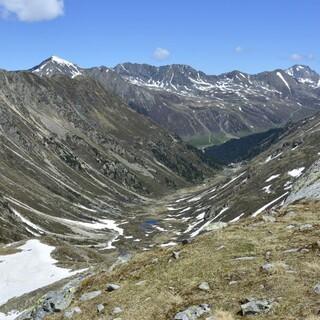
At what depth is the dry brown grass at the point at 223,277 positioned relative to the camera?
24766 mm

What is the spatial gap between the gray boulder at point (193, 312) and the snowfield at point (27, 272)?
139 feet

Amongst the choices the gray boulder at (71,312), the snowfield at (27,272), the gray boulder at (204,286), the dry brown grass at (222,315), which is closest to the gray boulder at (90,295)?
the gray boulder at (71,312)

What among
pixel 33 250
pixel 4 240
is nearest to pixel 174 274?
pixel 33 250

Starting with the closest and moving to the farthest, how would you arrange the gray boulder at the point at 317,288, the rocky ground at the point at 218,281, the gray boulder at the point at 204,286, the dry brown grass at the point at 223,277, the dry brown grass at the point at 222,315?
the dry brown grass at the point at 222,315 < the gray boulder at the point at 317,288 < the rocky ground at the point at 218,281 < the dry brown grass at the point at 223,277 < the gray boulder at the point at 204,286

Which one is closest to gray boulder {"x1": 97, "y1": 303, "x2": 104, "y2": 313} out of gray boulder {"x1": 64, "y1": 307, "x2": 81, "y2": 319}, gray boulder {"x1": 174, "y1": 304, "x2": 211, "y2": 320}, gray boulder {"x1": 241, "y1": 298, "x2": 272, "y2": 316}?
gray boulder {"x1": 64, "y1": 307, "x2": 81, "y2": 319}

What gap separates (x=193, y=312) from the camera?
81.4 feet

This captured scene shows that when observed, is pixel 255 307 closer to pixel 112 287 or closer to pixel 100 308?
pixel 100 308

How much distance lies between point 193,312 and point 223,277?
388 centimetres

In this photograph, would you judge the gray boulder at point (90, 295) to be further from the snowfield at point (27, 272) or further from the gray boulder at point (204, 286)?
the snowfield at point (27, 272)

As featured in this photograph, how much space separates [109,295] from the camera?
29484 millimetres

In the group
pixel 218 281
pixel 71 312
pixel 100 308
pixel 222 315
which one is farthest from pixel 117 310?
pixel 222 315

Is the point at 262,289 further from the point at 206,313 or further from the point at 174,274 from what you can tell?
the point at 174,274

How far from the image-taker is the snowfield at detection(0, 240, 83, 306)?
6906 cm

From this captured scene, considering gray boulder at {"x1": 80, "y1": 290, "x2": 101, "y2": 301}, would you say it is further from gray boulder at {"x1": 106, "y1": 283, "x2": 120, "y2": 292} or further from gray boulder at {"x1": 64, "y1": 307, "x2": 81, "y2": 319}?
gray boulder at {"x1": 64, "y1": 307, "x2": 81, "y2": 319}
